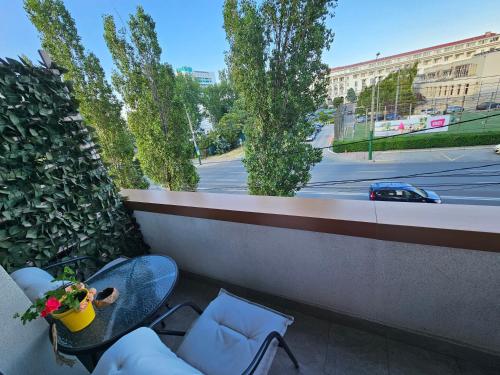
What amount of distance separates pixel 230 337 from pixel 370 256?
898mm

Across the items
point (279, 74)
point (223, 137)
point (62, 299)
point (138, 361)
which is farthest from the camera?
point (223, 137)

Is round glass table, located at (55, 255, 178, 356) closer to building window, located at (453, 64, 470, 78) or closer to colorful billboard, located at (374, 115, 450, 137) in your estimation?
colorful billboard, located at (374, 115, 450, 137)

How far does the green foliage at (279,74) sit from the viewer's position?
3953 mm

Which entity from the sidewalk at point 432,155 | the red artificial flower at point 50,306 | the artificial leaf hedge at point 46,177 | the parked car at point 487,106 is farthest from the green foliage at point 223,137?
the red artificial flower at point 50,306

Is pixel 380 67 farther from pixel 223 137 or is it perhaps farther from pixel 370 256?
pixel 370 256

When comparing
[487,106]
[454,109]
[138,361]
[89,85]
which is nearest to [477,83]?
[487,106]

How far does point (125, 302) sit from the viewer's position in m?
1.20

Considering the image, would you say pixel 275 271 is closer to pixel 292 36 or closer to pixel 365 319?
pixel 365 319

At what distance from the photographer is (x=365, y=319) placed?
4.30 ft

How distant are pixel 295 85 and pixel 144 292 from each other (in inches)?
171

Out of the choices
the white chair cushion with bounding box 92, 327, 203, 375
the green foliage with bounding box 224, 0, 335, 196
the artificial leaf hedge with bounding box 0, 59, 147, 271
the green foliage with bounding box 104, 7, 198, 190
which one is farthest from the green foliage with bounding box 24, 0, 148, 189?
the white chair cushion with bounding box 92, 327, 203, 375

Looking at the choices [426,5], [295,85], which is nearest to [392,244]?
[295,85]

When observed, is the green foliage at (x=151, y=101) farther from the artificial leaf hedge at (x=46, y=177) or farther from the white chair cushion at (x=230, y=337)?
the white chair cushion at (x=230, y=337)

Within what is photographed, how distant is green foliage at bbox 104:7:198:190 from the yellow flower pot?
167 inches
